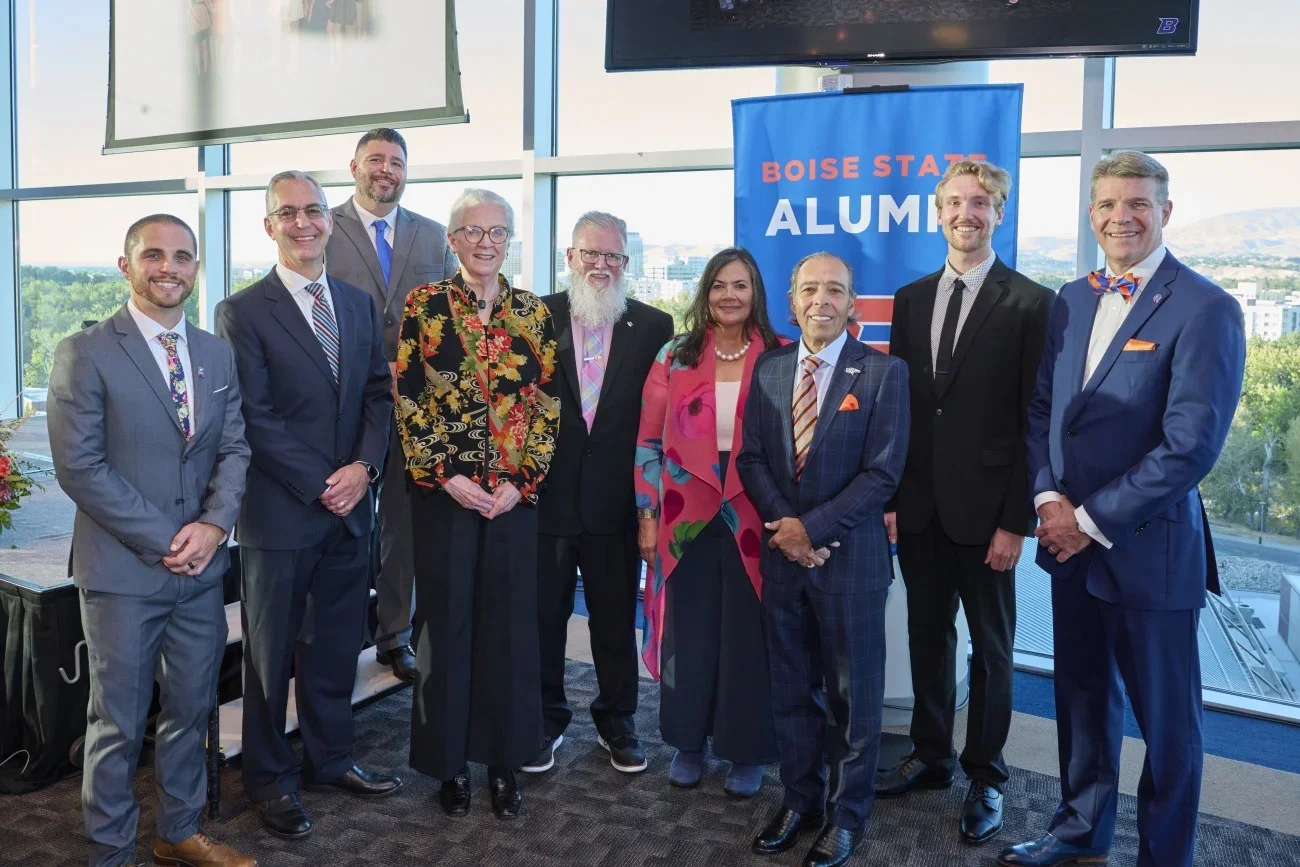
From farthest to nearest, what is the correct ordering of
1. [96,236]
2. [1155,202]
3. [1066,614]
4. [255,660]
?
[96,236] → [255,660] → [1066,614] → [1155,202]

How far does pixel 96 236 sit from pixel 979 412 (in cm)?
624

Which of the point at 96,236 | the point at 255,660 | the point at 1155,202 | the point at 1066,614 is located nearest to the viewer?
the point at 1155,202

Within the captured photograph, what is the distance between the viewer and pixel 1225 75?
3670mm

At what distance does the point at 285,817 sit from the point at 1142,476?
242 cm

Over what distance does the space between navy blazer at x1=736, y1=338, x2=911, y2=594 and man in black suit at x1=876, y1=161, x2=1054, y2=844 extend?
233 mm

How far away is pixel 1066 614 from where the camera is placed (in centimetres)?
259

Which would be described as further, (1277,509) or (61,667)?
(1277,509)

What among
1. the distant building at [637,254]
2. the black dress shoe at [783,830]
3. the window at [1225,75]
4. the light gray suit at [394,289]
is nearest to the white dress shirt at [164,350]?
the light gray suit at [394,289]

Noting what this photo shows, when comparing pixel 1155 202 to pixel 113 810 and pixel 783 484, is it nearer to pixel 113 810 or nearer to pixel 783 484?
pixel 783 484

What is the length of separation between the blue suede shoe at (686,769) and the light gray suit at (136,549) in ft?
4.50

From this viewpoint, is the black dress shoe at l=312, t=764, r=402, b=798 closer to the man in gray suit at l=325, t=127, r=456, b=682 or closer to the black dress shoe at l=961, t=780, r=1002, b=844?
the man in gray suit at l=325, t=127, r=456, b=682

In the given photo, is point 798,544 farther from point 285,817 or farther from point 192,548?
point 285,817

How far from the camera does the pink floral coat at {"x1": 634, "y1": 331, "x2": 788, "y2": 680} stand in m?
2.91

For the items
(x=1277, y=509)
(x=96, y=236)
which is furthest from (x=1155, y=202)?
(x=96, y=236)
